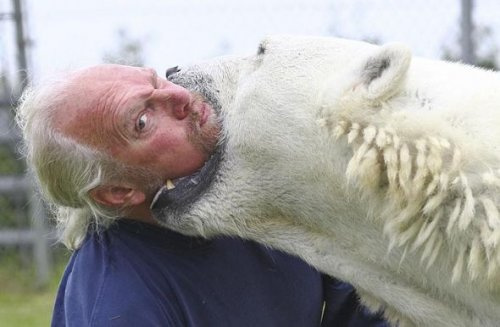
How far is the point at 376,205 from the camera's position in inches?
107

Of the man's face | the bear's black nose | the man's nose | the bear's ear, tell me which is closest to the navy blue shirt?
the man's face

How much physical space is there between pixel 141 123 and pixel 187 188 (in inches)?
9.7

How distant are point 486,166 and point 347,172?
0.38 meters

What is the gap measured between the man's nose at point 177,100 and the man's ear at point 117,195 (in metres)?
0.27

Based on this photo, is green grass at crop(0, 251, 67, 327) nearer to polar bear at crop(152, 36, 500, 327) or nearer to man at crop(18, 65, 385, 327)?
man at crop(18, 65, 385, 327)

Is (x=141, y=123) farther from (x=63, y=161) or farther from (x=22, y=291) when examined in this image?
(x=22, y=291)

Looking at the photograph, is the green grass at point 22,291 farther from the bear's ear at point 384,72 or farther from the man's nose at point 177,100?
the bear's ear at point 384,72

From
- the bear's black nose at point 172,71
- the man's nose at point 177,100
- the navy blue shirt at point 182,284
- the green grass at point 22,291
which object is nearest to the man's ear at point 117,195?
the navy blue shirt at point 182,284

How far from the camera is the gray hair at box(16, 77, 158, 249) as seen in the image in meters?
2.99

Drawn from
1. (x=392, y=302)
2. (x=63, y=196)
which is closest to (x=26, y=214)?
(x=63, y=196)

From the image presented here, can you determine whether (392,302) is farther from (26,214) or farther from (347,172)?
(26,214)

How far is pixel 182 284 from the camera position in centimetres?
303

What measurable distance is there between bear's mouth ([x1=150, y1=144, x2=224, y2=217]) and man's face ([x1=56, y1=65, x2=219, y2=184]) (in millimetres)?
22

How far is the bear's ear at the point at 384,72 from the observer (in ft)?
8.81
